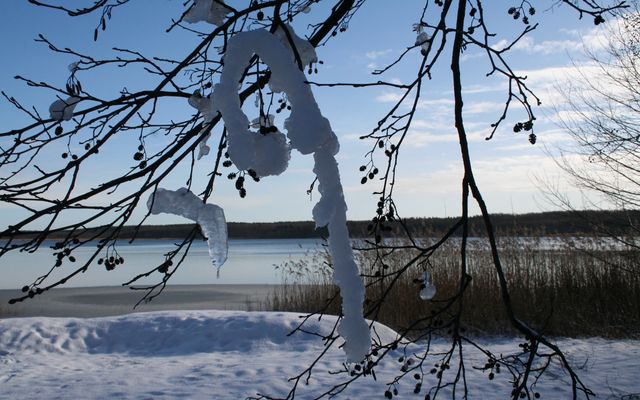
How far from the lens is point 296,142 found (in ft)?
4.76

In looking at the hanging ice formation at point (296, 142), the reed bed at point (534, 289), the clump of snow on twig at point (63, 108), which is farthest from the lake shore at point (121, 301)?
the hanging ice formation at point (296, 142)

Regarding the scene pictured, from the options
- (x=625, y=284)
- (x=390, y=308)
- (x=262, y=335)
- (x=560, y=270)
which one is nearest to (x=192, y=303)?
(x=390, y=308)

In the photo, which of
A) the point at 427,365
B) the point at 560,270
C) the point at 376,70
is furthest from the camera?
the point at 560,270

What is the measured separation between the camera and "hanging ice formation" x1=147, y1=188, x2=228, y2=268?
1.79 meters

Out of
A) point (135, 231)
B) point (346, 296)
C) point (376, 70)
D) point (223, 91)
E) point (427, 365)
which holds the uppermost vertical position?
point (376, 70)

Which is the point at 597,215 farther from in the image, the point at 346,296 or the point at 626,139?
the point at 346,296

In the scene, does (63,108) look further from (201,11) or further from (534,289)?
(534,289)

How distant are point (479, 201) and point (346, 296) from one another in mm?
985

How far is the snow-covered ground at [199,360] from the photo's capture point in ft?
16.1

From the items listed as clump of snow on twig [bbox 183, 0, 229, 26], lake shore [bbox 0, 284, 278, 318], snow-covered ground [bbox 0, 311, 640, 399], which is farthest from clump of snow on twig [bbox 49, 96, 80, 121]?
lake shore [bbox 0, 284, 278, 318]

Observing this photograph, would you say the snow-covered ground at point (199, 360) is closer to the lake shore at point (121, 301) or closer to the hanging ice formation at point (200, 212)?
the hanging ice formation at point (200, 212)

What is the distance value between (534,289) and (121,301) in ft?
32.7

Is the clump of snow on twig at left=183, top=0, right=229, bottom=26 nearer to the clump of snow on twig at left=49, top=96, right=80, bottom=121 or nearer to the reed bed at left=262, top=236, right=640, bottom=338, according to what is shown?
the clump of snow on twig at left=49, top=96, right=80, bottom=121

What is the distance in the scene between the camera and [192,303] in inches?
547
